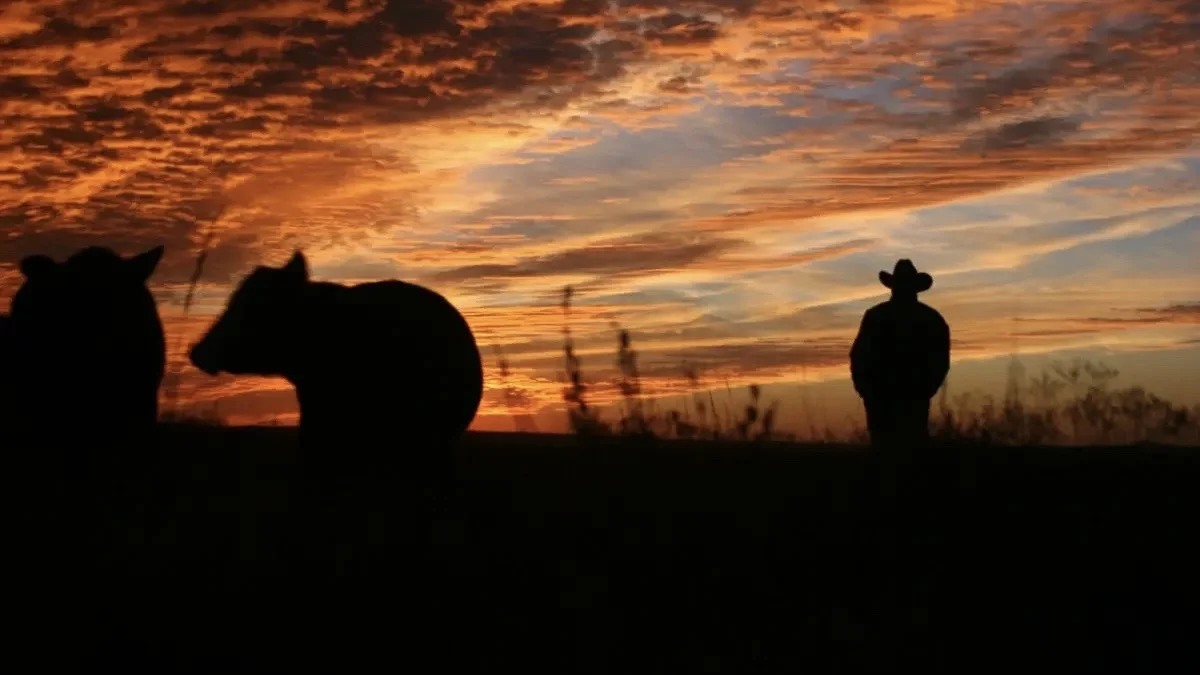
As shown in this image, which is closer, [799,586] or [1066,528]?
[799,586]

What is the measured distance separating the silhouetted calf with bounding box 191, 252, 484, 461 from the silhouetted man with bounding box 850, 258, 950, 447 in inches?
238

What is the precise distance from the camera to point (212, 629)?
18.5 feet

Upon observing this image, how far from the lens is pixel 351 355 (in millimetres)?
8953

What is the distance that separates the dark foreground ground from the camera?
5.28 metres

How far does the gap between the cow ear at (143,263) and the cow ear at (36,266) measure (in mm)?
518

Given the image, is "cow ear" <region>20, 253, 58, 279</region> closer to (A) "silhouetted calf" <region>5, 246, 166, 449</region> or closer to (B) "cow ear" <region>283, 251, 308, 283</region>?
(A) "silhouetted calf" <region>5, 246, 166, 449</region>

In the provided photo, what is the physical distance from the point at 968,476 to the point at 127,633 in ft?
20.0

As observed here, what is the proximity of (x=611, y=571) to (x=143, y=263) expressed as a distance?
4.64m

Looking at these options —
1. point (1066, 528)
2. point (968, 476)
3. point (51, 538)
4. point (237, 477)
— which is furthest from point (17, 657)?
point (968, 476)

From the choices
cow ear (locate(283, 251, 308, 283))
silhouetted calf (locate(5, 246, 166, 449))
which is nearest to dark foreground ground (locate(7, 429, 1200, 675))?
silhouetted calf (locate(5, 246, 166, 449))

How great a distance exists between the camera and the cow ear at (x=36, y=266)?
947 cm

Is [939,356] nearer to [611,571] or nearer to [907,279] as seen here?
[907,279]

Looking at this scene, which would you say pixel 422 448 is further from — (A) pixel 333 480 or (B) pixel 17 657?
(B) pixel 17 657

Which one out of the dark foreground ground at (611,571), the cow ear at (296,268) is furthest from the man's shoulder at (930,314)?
the cow ear at (296,268)
